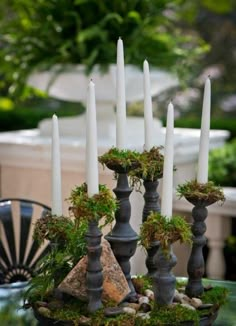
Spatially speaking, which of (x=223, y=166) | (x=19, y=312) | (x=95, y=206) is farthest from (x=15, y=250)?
(x=223, y=166)

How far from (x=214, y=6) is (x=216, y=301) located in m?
2.85

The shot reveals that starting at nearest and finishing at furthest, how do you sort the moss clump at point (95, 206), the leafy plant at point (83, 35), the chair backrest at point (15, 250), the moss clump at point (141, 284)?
the moss clump at point (95, 206) → the moss clump at point (141, 284) → the chair backrest at point (15, 250) → the leafy plant at point (83, 35)

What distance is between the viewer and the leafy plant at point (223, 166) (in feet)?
10.2

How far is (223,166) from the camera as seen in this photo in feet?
10.2

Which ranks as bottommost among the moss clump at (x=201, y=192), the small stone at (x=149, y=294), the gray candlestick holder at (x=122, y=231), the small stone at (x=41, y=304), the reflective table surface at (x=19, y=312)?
the reflective table surface at (x=19, y=312)

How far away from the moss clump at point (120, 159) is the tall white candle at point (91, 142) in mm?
62

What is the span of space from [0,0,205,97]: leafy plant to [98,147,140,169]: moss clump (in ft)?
4.33

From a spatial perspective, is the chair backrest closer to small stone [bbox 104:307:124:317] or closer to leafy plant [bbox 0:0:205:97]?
leafy plant [bbox 0:0:205:97]

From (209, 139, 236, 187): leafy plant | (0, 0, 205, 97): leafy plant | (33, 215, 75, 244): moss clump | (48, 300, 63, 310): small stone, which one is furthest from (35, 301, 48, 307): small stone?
(209, 139, 236, 187): leafy plant

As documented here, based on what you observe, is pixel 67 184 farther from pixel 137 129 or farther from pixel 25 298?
pixel 25 298

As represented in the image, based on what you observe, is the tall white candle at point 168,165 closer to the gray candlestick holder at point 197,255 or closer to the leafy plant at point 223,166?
the gray candlestick holder at point 197,255

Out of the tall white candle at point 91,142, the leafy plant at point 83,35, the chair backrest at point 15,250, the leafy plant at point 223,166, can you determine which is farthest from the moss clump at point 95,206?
the leafy plant at point 223,166

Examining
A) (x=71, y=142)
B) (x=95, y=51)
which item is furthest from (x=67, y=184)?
(x=95, y=51)

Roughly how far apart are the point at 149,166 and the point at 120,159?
8 centimetres
